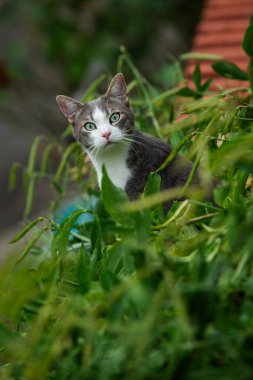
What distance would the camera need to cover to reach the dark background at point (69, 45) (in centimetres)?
666

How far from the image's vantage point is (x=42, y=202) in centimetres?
618

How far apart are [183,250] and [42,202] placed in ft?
16.0

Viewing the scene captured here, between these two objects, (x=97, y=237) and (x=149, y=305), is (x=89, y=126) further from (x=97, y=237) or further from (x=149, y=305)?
(x=149, y=305)

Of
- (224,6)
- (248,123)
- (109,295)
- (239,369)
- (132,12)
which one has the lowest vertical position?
(239,369)

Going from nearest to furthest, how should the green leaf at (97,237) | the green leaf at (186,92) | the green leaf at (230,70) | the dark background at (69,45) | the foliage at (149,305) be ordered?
the foliage at (149,305)
the green leaf at (97,237)
the green leaf at (230,70)
the green leaf at (186,92)
the dark background at (69,45)

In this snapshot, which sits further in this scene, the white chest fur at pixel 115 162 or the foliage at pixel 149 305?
the white chest fur at pixel 115 162

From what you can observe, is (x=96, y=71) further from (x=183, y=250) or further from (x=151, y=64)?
(x=183, y=250)

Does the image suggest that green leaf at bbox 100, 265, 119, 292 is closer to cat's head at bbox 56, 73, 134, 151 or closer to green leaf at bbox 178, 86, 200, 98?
green leaf at bbox 178, 86, 200, 98

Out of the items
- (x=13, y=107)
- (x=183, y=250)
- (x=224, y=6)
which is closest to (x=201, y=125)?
(x=183, y=250)

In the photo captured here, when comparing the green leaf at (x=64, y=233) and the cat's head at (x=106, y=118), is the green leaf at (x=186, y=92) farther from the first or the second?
the green leaf at (x=64, y=233)

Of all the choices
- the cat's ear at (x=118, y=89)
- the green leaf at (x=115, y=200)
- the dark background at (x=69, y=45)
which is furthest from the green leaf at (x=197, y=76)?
the dark background at (x=69, y=45)

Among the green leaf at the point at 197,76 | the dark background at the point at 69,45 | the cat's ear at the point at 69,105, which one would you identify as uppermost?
the dark background at the point at 69,45

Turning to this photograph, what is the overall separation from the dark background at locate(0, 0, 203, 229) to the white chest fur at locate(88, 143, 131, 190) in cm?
354

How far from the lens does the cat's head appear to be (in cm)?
266
